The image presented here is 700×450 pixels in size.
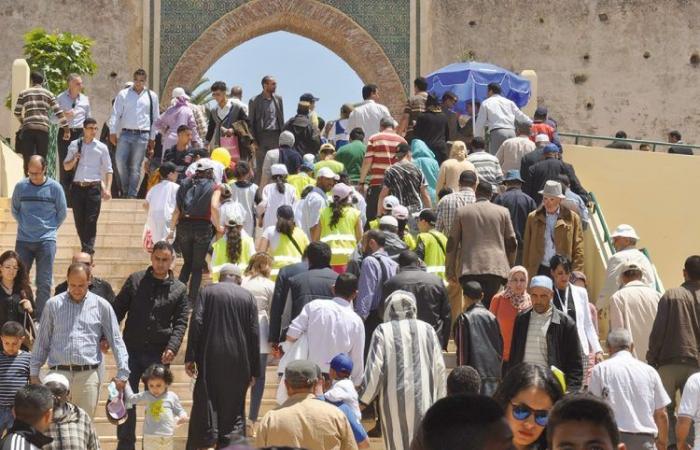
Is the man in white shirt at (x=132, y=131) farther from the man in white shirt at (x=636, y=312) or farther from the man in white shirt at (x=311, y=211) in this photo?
the man in white shirt at (x=636, y=312)

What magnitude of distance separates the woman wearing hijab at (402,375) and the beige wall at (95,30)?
17637 millimetres

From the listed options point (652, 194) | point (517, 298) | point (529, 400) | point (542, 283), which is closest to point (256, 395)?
point (517, 298)

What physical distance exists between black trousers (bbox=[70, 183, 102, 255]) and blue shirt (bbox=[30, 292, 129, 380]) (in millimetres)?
4123

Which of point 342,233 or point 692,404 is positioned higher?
point 342,233

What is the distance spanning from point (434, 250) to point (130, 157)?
5408 millimetres

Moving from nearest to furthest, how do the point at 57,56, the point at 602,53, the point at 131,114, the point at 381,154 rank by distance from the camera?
the point at 381,154 < the point at 131,114 < the point at 57,56 < the point at 602,53

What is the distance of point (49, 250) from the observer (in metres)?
13.0

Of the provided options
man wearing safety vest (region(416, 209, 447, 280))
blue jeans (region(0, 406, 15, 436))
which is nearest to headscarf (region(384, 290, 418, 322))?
blue jeans (region(0, 406, 15, 436))

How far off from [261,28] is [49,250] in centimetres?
1505

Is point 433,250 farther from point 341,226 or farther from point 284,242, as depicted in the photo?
point 284,242

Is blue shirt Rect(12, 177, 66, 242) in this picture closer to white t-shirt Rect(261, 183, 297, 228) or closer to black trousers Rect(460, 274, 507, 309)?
white t-shirt Rect(261, 183, 297, 228)

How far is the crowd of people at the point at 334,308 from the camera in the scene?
9.50 meters

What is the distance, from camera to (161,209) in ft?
47.4

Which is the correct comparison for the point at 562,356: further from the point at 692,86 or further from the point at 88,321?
the point at 692,86
